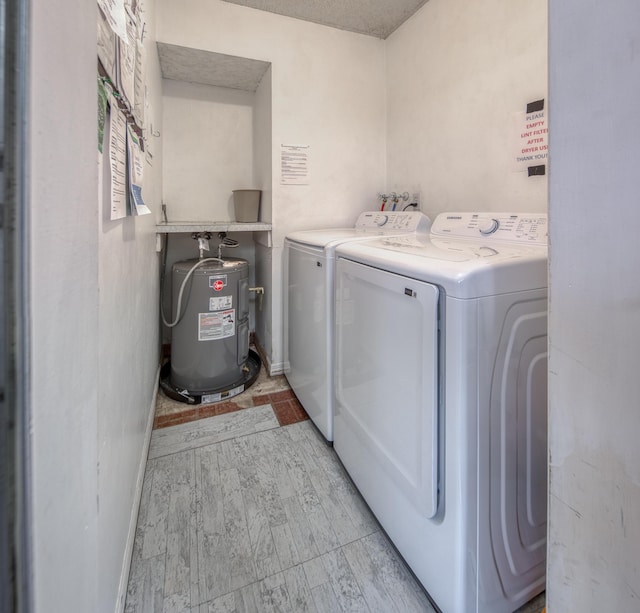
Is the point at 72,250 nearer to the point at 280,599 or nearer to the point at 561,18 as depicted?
the point at 561,18

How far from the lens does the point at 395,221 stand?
6.84ft

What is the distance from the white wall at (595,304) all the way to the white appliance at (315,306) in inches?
41.9

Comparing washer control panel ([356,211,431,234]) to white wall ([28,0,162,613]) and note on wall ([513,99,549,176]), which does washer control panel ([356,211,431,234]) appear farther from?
white wall ([28,0,162,613])

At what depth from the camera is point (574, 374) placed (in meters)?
0.51

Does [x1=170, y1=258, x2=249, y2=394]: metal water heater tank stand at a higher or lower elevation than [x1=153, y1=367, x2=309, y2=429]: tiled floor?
higher

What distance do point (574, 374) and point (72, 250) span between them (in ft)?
2.42

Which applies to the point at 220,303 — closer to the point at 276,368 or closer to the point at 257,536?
the point at 276,368

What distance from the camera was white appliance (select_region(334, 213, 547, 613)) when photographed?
0.85m

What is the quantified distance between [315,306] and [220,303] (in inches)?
28.1

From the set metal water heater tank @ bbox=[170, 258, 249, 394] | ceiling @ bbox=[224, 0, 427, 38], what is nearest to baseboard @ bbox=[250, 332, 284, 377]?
metal water heater tank @ bbox=[170, 258, 249, 394]

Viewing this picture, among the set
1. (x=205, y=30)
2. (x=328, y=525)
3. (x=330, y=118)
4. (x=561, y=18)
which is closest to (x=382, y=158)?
(x=330, y=118)

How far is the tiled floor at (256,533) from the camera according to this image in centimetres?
104

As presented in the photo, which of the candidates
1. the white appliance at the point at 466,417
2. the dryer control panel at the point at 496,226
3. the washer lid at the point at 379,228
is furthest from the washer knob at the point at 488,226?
the white appliance at the point at 466,417

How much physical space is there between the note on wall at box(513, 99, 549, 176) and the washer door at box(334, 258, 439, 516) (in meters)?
0.96
